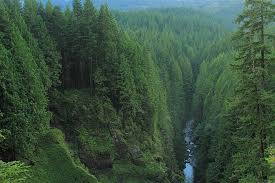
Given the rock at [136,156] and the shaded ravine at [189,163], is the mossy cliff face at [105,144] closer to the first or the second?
the rock at [136,156]

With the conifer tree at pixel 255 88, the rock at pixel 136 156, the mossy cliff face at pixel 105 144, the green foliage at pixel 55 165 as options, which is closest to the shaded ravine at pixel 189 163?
the mossy cliff face at pixel 105 144

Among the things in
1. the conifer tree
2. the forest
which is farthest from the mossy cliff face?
the conifer tree

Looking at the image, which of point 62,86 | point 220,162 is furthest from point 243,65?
point 62,86

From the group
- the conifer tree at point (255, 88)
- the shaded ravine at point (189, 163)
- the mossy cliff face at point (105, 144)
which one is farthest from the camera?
the shaded ravine at point (189, 163)

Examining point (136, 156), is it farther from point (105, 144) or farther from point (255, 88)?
point (255, 88)

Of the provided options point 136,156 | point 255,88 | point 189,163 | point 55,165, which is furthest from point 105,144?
point 189,163

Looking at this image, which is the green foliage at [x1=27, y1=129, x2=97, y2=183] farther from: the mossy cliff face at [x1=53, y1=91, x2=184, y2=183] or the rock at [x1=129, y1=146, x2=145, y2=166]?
the rock at [x1=129, y1=146, x2=145, y2=166]

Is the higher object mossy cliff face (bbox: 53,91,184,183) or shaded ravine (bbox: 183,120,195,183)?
mossy cliff face (bbox: 53,91,184,183)

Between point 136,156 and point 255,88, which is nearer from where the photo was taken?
point 255,88

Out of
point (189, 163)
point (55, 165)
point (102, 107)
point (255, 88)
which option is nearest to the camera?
point (255, 88)
